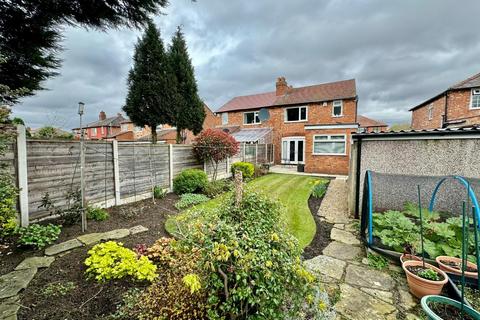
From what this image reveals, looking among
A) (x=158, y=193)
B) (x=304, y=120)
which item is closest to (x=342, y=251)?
(x=158, y=193)

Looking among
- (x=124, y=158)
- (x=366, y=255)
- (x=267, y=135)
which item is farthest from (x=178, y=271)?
(x=267, y=135)

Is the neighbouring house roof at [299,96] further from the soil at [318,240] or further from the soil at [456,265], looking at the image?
the soil at [456,265]

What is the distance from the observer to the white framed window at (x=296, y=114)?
18.5m

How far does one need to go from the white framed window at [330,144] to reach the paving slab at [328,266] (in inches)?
437

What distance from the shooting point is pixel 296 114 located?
19125 millimetres

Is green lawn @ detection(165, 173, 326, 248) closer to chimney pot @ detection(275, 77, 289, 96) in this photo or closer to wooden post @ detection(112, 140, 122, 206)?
wooden post @ detection(112, 140, 122, 206)

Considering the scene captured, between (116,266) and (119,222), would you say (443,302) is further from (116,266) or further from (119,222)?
(119,222)

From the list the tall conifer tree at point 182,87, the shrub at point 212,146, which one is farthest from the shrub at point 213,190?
the tall conifer tree at point 182,87

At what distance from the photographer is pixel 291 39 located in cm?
1105

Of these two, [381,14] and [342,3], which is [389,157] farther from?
[381,14]

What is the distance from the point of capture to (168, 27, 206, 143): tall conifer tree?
46.2 ft

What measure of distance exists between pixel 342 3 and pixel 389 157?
540 centimetres

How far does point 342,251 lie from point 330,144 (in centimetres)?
1099

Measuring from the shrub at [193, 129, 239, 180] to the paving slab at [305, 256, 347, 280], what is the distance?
22.9ft
